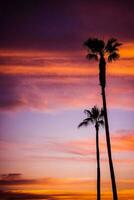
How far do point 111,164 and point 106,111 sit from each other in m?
4.47

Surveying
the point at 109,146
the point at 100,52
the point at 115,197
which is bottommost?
the point at 115,197

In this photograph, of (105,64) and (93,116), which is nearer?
(105,64)

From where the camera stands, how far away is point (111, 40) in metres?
58.7

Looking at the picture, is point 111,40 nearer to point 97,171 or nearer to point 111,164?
point 111,164

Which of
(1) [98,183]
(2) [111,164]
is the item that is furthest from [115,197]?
(1) [98,183]

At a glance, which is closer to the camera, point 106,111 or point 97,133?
point 106,111

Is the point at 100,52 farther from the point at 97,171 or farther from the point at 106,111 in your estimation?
the point at 97,171

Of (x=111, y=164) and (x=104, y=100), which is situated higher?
(x=104, y=100)

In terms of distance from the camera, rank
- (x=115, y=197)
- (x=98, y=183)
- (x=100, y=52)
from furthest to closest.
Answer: (x=98, y=183), (x=100, y=52), (x=115, y=197)

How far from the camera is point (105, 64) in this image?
57.0 m

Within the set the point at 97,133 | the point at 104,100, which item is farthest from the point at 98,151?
the point at 104,100

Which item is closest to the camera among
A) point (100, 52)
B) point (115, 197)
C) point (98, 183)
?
point (115, 197)

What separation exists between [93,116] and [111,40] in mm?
14589

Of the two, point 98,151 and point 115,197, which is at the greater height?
point 98,151
